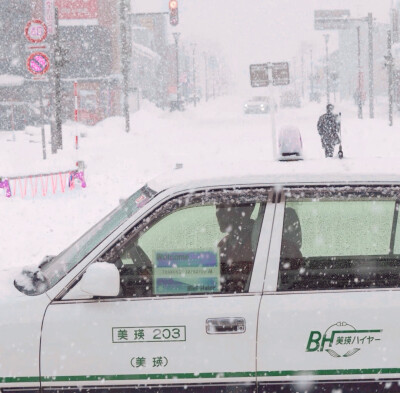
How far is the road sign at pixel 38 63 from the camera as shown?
20328 mm

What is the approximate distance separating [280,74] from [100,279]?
14859 millimetres

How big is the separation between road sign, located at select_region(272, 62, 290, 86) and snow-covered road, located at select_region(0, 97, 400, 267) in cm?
293

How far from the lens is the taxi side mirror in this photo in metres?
3.20

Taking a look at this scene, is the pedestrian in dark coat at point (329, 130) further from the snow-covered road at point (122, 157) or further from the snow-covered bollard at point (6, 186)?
the snow-covered bollard at point (6, 186)

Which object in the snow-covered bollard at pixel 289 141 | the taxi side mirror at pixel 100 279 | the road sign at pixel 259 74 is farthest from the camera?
the road sign at pixel 259 74

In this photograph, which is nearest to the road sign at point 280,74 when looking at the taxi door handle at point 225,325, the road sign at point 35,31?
the road sign at point 35,31

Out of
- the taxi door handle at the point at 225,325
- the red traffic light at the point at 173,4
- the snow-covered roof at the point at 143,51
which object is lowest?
the taxi door handle at the point at 225,325

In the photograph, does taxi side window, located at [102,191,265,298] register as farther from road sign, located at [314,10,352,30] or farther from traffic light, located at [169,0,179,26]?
road sign, located at [314,10,352,30]

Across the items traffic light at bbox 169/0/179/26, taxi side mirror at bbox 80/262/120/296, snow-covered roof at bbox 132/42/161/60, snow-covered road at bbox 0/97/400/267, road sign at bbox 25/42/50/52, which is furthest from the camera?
snow-covered roof at bbox 132/42/161/60

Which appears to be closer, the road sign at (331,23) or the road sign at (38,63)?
the road sign at (38,63)

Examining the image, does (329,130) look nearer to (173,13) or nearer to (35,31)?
(35,31)

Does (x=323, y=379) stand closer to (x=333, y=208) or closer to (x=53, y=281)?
(x=53, y=281)

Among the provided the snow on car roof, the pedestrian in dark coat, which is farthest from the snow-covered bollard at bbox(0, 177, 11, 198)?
the snow on car roof

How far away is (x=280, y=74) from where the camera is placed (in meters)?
17.5
